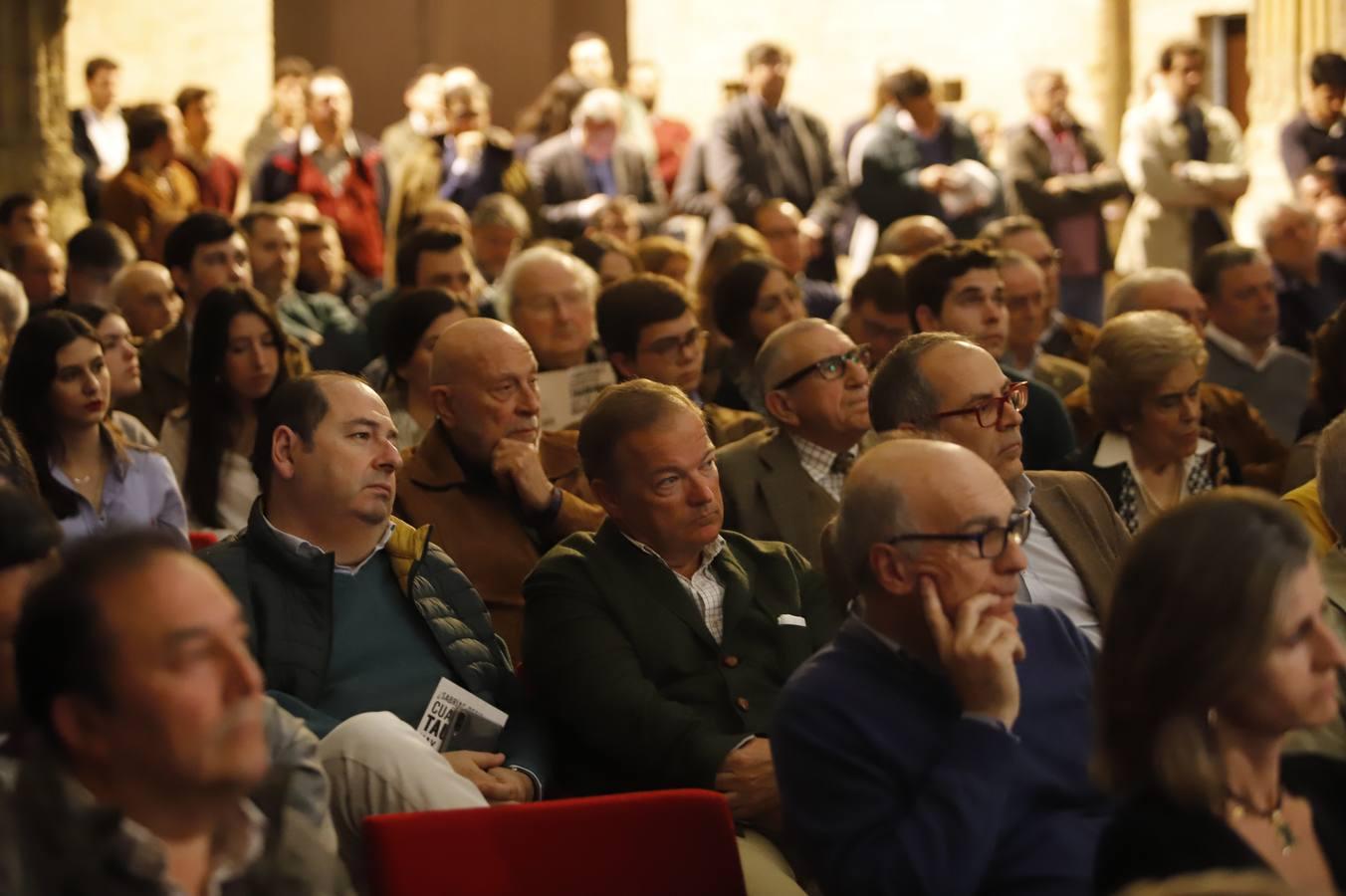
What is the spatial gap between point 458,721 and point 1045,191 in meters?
7.02

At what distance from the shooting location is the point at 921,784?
108 inches

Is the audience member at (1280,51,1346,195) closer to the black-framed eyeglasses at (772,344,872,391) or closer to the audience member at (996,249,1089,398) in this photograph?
the audience member at (996,249,1089,398)

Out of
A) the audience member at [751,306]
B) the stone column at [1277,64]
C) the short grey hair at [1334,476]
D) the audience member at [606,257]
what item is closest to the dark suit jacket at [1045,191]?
the audience member at [606,257]

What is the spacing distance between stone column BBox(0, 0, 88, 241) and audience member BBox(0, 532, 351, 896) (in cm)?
911

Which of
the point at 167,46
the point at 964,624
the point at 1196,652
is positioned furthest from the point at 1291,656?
the point at 167,46

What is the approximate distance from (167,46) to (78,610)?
1473 cm

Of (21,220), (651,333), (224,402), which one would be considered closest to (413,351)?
(224,402)

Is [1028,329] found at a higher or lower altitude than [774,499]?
higher

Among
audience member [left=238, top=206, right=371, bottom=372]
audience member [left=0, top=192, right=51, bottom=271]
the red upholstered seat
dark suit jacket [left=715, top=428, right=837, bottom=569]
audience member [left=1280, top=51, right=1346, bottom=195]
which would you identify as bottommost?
the red upholstered seat

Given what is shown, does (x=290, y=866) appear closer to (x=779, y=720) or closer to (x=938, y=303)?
(x=779, y=720)

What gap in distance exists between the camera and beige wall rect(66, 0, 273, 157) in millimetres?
15883

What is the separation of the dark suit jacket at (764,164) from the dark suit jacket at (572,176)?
1.45 feet

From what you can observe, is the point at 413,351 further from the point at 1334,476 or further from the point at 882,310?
the point at 1334,476

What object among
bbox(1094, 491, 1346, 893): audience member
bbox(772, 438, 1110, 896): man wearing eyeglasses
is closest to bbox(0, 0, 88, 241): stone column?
bbox(772, 438, 1110, 896): man wearing eyeglasses
